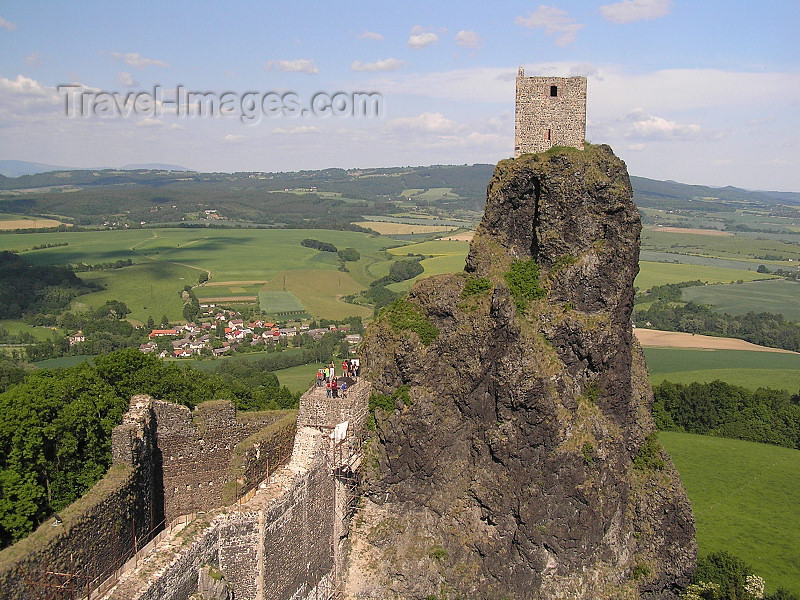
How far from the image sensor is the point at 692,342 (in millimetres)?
103938

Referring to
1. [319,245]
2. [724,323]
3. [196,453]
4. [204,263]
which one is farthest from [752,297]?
[196,453]

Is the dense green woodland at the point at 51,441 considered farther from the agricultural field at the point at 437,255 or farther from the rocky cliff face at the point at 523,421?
the agricultural field at the point at 437,255

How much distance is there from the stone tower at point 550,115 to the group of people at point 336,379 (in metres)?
12.0

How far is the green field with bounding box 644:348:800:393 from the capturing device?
82.6 m

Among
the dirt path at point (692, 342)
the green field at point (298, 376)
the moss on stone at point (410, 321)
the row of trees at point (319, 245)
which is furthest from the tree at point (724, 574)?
the row of trees at point (319, 245)

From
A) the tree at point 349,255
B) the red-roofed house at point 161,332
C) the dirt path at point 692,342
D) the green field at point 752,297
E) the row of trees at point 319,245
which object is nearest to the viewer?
the red-roofed house at point 161,332

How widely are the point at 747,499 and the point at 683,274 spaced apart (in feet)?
370

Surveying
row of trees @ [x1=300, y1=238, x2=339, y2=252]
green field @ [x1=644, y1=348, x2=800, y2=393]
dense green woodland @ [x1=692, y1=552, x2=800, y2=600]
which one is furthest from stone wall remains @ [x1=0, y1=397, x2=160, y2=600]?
→ row of trees @ [x1=300, y1=238, x2=339, y2=252]

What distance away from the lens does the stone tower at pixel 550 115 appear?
33.0 meters

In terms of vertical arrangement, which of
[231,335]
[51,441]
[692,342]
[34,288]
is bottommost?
[692,342]

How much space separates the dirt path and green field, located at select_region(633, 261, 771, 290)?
1183 inches

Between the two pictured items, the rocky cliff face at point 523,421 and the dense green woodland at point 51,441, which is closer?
the dense green woodland at point 51,441

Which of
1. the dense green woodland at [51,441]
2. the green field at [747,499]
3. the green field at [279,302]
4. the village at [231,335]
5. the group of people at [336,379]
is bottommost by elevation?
the green field at [747,499]

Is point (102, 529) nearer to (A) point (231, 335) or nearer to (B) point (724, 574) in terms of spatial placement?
(B) point (724, 574)
